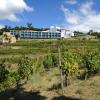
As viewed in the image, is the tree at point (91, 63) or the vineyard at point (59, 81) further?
the tree at point (91, 63)

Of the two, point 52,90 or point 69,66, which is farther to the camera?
point 69,66

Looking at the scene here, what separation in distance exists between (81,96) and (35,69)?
1689 centimetres

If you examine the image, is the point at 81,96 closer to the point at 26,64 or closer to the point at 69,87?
the point at 69,87

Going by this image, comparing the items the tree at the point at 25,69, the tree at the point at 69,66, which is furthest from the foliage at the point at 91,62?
the tree at the point at 25,69

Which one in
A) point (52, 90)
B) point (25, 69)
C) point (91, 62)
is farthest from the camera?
point (25, 69)

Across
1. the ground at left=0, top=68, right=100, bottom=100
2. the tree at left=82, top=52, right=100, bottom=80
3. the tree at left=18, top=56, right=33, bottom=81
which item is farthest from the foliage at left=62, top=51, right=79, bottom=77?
the tree at left=18, top=56, right=33, bottom=81

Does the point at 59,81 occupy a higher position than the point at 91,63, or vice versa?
the point at 91,63

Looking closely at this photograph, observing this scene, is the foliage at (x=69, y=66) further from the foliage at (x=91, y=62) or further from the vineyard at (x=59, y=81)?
the foliage at (x=91, y=62)

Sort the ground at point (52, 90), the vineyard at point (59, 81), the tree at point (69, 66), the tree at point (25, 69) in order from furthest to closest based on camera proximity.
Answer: the tree at point (25, 69), the tree at point (69, 66), the vineyard at point (59, 81), the ground at point (52, 90)

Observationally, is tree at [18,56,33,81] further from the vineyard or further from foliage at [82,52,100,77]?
foliage at [82,52,100,77]

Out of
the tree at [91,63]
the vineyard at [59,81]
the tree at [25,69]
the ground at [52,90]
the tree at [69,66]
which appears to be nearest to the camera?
the ground at [52,90]

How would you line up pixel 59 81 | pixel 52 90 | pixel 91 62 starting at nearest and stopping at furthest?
1. pixel 52 90
2. pixel 59 81
3. pixel 91 62

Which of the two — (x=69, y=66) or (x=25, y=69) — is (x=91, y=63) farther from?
(x=25, y=69)

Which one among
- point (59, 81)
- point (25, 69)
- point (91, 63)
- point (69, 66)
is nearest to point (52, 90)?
point (59, 81)
